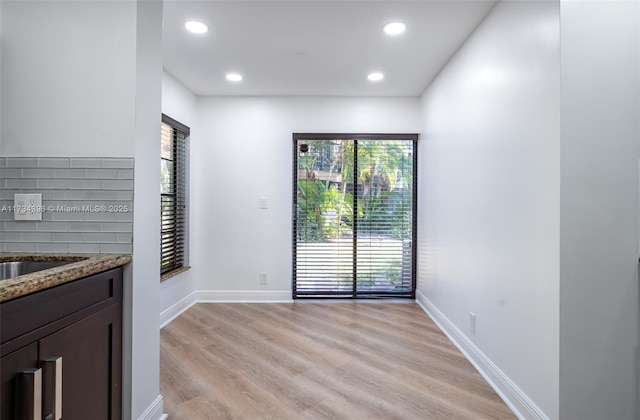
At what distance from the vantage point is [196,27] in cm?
234

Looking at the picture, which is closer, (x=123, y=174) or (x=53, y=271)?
(x=53, y=271)

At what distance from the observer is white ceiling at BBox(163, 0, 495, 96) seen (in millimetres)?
2113

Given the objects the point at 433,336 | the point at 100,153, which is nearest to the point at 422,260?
the point at 433,336

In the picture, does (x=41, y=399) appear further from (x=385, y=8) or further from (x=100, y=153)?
(x=385, y=8)

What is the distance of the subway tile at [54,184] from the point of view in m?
1.44

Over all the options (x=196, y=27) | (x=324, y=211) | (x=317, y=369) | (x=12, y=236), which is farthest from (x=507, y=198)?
(x=12, y=236)

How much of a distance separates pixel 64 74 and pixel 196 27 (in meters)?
1.18

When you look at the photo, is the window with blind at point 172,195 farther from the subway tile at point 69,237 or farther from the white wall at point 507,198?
the white wall at point 507,198

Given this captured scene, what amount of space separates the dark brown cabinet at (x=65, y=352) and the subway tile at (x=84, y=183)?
0.39 meters

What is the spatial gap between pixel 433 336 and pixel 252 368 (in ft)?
5.16

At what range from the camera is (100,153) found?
1.45m

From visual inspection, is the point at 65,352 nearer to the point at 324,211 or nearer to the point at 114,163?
the point at 114,163

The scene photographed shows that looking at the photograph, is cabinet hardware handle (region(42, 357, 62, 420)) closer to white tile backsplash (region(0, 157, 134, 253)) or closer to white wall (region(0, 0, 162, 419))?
white wall (region(0, 0, 162, 419))

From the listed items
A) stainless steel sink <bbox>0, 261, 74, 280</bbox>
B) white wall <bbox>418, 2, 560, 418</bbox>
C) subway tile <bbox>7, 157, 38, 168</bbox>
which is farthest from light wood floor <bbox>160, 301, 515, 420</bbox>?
subway tile <bbox>7, 157, 38, 168</bbox>
